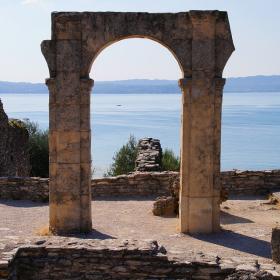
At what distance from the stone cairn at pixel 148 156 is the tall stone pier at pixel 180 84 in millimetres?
5097

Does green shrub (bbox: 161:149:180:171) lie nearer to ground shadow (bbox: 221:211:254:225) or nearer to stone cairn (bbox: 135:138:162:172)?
stone cairn (bbox: 135:138:162:172)

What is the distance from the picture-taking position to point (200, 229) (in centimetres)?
1141

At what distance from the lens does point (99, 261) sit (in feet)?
25.8

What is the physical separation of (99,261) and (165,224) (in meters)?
4.42

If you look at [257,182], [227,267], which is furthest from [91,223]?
[257,182]

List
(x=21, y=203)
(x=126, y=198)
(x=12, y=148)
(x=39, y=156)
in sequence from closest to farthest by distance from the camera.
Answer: (x=21, y=203) < (x=126, y=198) < (x=12, y=148) < (x=39, y=156)

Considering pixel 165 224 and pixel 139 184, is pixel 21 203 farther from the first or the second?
pixel 165 224

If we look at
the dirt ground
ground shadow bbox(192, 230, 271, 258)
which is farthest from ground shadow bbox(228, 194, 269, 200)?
ground shadow bbox(192, 230, 271, 258)

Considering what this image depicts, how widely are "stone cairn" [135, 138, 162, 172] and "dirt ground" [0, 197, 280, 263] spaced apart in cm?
204

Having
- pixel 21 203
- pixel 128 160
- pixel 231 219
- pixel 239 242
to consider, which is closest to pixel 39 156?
pixel 128 160

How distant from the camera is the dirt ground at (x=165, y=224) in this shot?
10438 millimetres

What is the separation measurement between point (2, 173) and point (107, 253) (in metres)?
12.0

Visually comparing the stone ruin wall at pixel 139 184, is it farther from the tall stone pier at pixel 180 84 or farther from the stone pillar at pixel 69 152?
the stone pillar at pixel 69 152

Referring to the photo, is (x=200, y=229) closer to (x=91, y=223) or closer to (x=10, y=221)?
(x=91, y=223)
